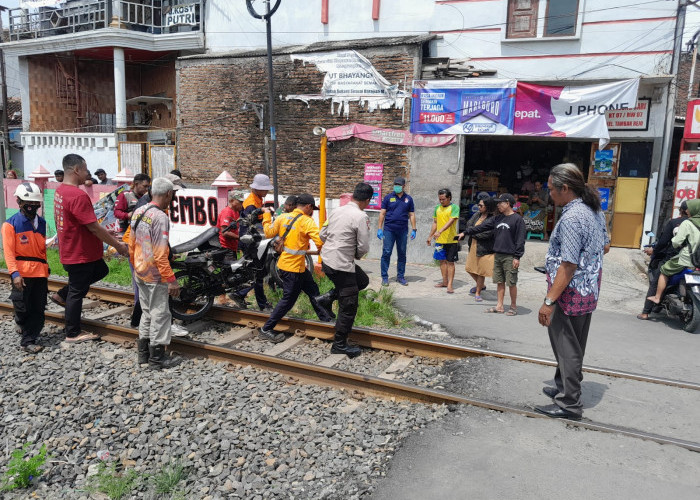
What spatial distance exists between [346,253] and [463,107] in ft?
24.6

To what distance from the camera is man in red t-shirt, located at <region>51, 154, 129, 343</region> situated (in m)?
6.08

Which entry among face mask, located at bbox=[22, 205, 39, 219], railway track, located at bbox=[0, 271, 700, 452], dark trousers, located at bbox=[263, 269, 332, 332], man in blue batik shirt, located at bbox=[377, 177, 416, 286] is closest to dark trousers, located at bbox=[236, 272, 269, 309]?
railway track, located at bbox=[0, 271, 700, 452]

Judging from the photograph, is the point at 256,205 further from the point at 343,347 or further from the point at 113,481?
the point at 113,481

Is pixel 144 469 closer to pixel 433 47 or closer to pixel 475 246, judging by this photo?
pixel 475 246

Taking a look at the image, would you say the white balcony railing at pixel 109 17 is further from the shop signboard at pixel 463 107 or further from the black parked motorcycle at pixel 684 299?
the black parked motorcycle at pixel 684 299

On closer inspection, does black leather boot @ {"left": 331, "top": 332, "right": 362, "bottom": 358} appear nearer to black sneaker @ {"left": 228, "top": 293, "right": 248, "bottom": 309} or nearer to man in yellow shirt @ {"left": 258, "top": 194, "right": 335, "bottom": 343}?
man in yellow shirt @ {"left": 258, "top": 194, "right": 335, "bottom": 343}

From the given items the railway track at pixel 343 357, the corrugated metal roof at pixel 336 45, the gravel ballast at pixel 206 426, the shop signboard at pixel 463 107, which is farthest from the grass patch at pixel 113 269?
the shop signboard at pixel 463 107

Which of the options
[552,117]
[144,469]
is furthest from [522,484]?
[552,117]

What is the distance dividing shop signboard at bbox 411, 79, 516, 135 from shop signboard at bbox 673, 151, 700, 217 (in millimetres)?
3763

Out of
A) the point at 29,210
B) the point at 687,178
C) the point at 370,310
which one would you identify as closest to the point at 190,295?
the point at 29,210

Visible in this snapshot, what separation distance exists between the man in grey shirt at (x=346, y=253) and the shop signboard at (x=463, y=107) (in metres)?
6.95

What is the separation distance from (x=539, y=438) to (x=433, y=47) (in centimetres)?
1142

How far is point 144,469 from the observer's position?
13.6 feet

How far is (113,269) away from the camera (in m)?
10.5
